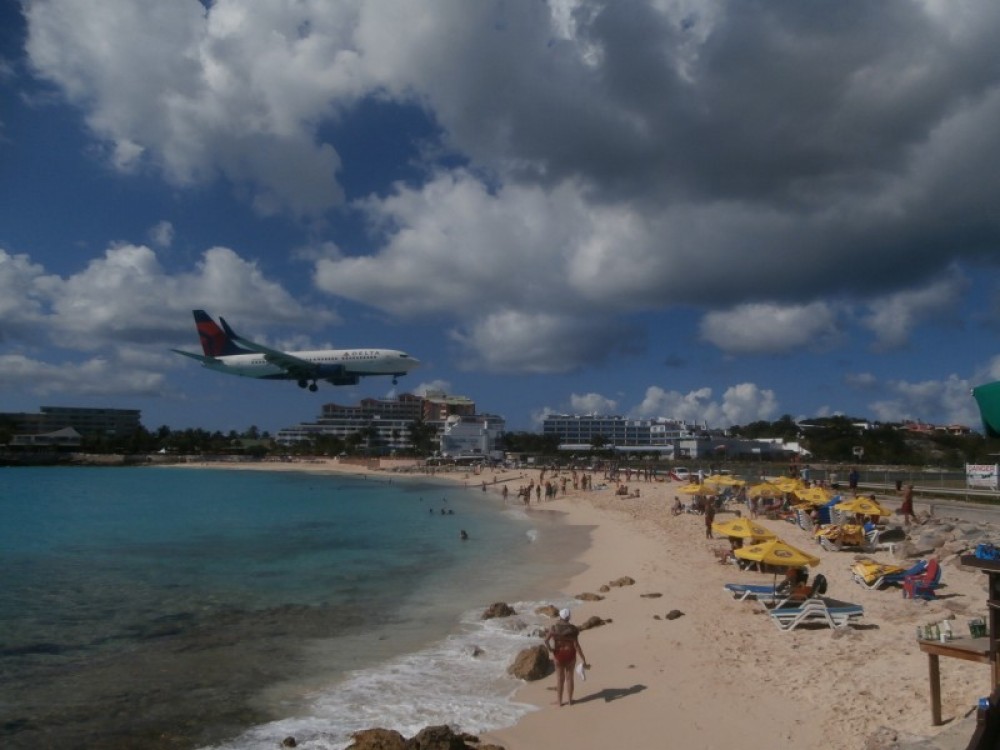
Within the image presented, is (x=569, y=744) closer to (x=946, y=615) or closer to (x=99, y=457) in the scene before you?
(x=946, y=615)

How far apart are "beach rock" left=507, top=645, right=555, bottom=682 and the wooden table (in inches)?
179

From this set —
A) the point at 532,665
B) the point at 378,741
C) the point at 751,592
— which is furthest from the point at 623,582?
the point at 378,741

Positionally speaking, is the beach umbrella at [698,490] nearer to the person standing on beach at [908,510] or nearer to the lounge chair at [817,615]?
the person standing on beach at [908,510]

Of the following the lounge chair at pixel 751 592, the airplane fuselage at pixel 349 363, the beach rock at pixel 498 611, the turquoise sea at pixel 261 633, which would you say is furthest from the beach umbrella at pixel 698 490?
the airplane fuselage at pixel 349 363

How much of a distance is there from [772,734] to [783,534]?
15146 millimetres

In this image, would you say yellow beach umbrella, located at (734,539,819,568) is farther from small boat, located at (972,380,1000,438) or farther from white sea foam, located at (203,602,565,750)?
small boat, located at (972,380,1000,438)

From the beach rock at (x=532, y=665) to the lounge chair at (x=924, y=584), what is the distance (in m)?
6.68

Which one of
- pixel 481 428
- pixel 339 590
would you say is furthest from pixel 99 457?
pixel 339 590

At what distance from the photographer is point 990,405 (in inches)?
192

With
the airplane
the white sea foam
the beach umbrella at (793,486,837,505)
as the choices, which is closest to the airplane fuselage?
the airplane

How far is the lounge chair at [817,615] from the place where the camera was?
10254 millimetres

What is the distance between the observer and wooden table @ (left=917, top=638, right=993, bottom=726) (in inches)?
216

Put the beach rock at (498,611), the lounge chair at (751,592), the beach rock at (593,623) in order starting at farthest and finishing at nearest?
1. the beach rock at (498,611)
2. the lounge chair at (751,592)
3. the beach rock at (593,623)

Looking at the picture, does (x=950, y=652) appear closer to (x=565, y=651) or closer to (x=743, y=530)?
(x=565, y=651)
